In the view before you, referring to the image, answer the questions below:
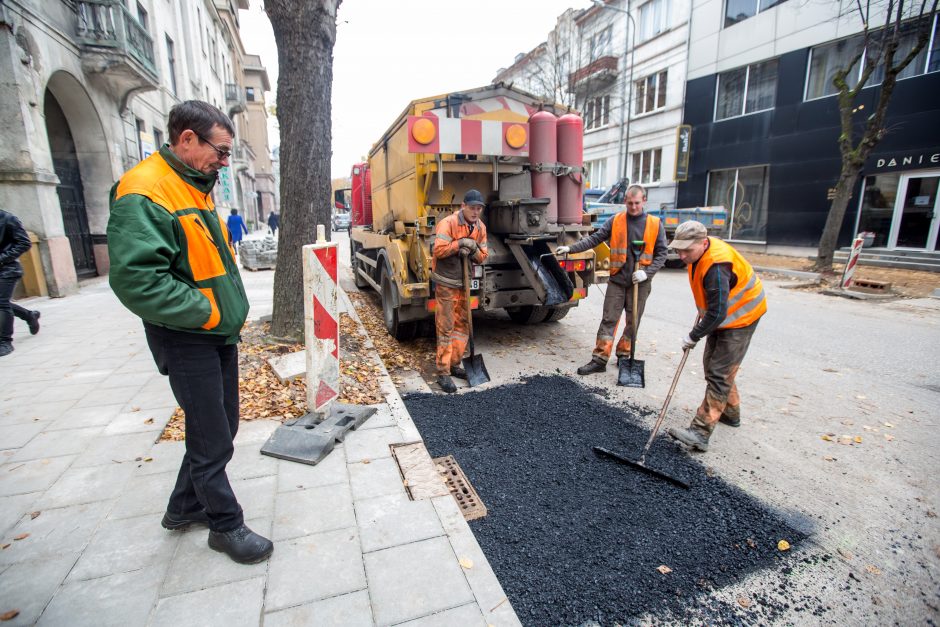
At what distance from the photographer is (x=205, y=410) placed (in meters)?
2.15

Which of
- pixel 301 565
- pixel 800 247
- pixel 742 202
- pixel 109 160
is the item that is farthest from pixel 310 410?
pixel 742 202

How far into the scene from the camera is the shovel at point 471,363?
4823 mm

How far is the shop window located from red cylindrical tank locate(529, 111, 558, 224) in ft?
48.2

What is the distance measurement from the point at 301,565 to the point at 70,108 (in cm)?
1301

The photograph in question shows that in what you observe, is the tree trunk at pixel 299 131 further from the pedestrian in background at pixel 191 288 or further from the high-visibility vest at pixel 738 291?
the high-visibility vest at pixel 738 291

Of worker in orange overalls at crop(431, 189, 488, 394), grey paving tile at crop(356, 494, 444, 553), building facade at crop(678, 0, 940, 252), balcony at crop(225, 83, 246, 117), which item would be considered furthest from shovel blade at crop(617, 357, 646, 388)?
balcony at crop(225, 83, 246, 117)

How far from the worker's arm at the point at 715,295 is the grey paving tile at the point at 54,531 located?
392 cm

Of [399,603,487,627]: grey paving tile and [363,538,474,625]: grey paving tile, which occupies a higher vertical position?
[363,538,474,625]: grey paving tile

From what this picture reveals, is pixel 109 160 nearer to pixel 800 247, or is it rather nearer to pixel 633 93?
pixel 800 247

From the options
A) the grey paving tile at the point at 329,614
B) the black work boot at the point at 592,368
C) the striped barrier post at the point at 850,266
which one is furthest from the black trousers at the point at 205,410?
the striped barrier post at the point at 850,266

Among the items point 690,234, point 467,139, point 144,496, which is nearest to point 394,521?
point 144,496

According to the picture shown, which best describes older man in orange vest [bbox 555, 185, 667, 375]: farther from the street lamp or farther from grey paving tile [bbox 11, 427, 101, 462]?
the street lamp

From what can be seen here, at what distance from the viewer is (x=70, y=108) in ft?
34.4

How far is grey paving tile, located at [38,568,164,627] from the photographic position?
75.2 inches
